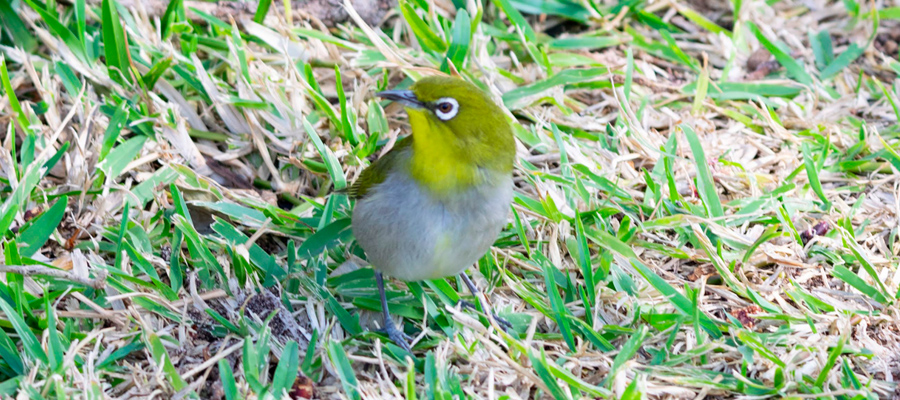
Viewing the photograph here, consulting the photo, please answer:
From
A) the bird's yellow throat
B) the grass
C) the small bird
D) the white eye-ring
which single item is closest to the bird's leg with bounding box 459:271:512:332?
the grass

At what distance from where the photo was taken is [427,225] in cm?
350

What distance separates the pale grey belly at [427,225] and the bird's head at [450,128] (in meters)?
0.10

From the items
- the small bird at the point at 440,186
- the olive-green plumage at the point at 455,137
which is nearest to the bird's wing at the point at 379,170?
the small bird at the point at 440,186

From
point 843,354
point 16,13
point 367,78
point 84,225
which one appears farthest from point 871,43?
point 16,13

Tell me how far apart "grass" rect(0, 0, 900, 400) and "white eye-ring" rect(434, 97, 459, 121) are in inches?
33.8

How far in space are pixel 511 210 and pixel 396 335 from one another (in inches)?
38.9

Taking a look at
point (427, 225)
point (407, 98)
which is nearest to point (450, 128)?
point (407, 98)

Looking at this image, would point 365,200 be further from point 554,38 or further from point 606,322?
point 554,38

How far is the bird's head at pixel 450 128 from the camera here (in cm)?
338

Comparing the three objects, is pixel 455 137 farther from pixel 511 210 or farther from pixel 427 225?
pixel 511 210

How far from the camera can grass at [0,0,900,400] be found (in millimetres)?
3508

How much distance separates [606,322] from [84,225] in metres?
2.46

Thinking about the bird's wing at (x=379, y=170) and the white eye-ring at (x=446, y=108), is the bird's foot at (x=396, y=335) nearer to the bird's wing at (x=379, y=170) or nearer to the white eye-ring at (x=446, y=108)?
the bird's wing at (x=379, y=170)

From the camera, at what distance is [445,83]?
3385 millimetres
